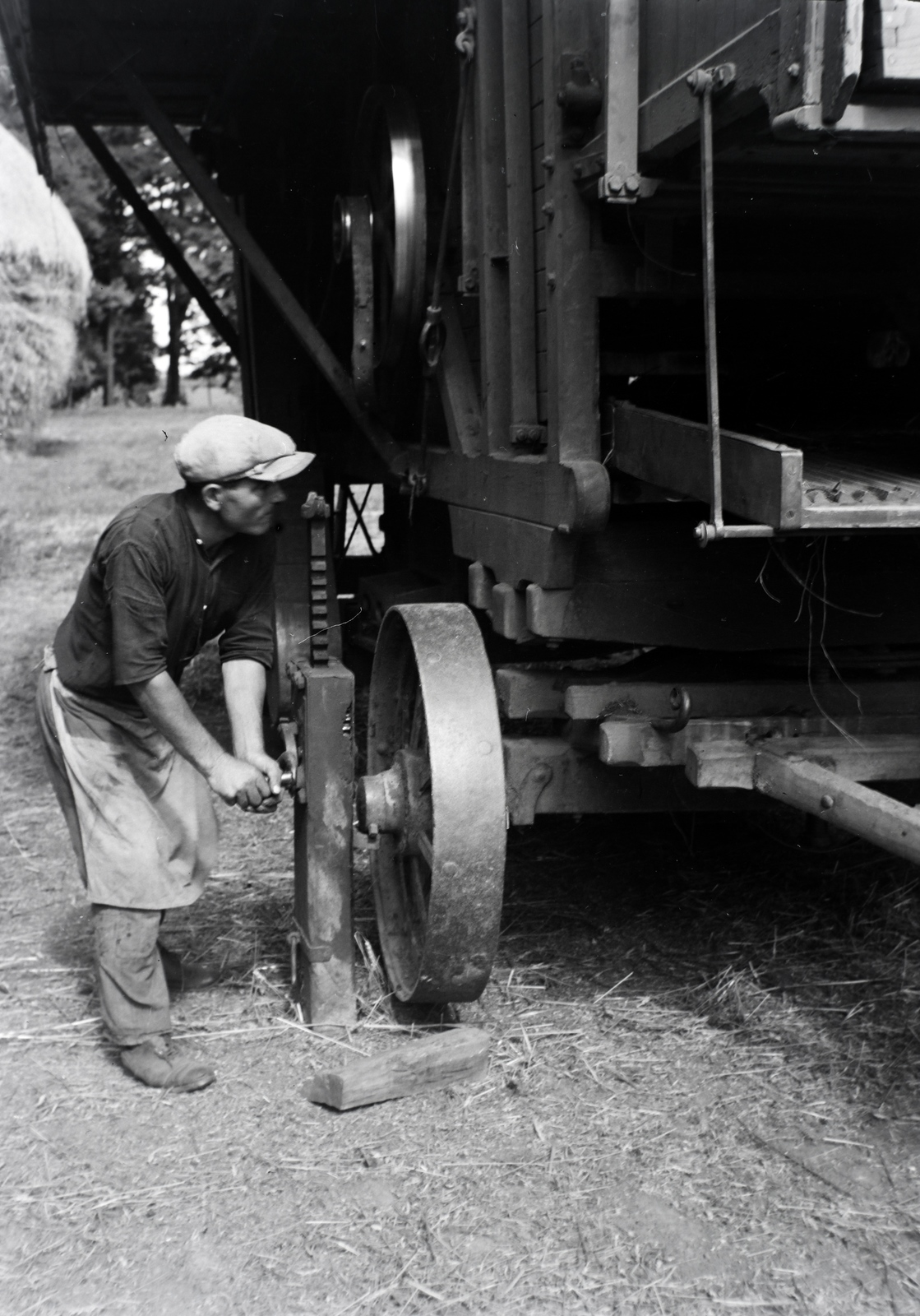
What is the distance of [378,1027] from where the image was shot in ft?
11.5

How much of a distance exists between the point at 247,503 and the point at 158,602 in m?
0.32

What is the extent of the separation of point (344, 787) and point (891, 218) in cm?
193

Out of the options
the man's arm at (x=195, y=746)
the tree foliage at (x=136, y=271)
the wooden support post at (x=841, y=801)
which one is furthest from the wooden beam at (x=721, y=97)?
the tree foliage at (x=136, y=271)

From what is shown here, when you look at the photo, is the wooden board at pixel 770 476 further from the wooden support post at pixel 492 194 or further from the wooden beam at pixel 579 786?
the wooden beam at pixel 579 786

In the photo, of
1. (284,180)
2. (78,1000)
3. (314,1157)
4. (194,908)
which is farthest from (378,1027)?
(284,180)

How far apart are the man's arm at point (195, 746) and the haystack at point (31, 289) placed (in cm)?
1388

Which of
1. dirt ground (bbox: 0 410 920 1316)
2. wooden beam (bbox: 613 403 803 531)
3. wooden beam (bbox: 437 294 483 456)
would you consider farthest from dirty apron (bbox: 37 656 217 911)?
wooden beam (bbox: 613 403 803 531)

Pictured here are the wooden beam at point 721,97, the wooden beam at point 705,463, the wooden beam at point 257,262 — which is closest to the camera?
the wooden beam at point 721,97

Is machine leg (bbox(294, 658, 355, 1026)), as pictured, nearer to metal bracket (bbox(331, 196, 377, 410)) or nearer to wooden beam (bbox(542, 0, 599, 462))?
wooden beam (bbox(542, 0, 599, 462))

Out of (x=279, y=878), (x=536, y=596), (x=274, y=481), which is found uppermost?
(x=274, y=481)

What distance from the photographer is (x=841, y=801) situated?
2652 mm

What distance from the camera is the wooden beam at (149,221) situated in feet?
20.4

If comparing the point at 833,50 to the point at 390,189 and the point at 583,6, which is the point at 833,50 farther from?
the point at 390,189

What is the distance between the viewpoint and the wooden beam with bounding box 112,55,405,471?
4789mm
